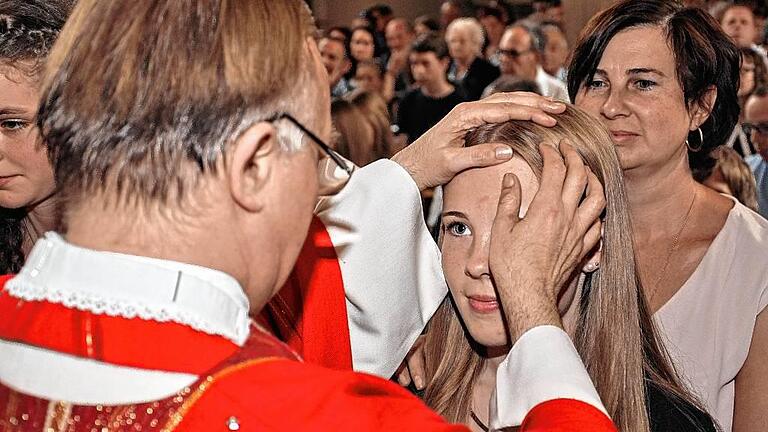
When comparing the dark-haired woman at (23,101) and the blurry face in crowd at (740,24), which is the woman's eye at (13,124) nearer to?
the dark-haired woman at (23,101)

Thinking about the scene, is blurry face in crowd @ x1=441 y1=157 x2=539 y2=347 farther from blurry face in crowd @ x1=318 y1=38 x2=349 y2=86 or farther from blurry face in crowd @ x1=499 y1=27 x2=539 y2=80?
blurry face in crowd @ x1=318 y1=38 x2=349 y2=86

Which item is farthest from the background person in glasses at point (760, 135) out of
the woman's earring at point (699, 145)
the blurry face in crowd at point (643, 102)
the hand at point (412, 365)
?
the hand at point (412, 365)

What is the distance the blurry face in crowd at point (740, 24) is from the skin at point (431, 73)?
1875 millimetres

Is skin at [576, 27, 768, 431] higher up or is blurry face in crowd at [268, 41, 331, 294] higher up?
blurry face in crowd at [268, 41, 331, 294]

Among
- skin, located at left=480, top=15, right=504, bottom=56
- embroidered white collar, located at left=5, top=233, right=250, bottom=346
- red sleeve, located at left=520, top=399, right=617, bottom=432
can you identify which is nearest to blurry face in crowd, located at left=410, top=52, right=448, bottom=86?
skin, located at left=480, top=15, right=504, bottom=56

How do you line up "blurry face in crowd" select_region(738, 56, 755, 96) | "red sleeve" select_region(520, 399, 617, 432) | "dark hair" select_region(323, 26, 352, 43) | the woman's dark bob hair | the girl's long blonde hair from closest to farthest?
1. "red sleeve" select_region(520, 399, 617, 432)
2. the girl's long blonde hair
3. the woman's dark bob hair
4. "blurry face in crowd" select_region(738, 56, 755, 96)
5. "dark hair" select_region(323, 26, 352, 43)

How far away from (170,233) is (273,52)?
22cm

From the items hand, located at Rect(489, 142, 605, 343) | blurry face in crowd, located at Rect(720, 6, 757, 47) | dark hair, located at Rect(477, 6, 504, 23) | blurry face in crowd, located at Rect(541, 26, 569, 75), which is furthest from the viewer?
dark hair, located at Rect(477, 6, 504, 23)

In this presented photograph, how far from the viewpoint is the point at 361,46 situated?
9219 millimetres

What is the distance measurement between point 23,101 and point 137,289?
1.04m

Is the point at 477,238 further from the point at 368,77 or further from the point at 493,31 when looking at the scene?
the point at 493,31

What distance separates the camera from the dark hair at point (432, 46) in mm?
7633

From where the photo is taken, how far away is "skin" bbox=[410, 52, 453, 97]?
763 centimetres

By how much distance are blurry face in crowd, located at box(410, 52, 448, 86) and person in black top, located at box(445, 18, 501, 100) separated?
0.52 m
